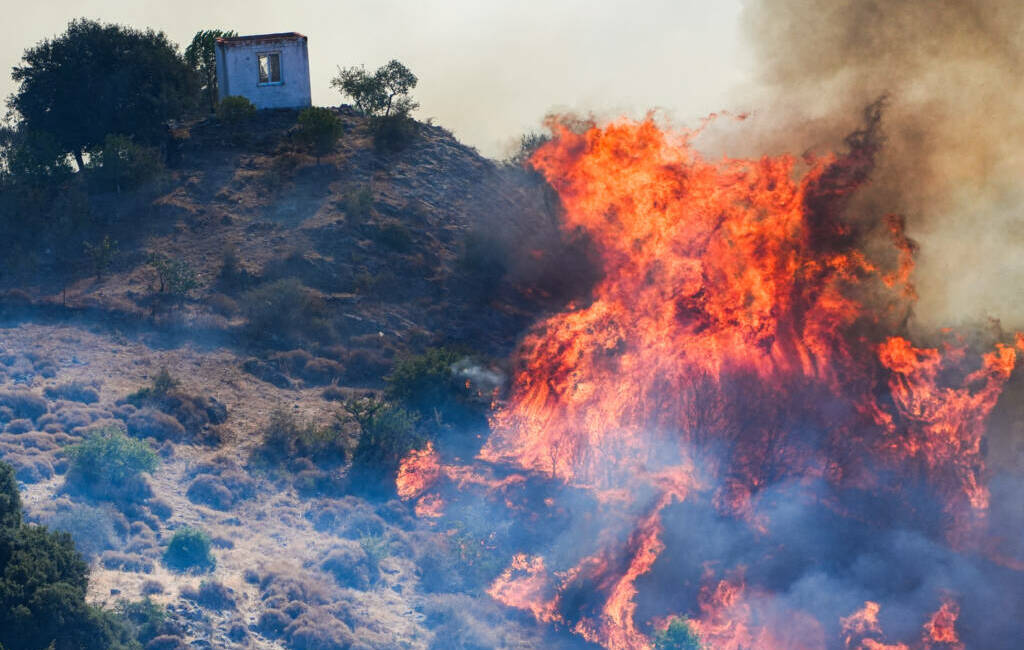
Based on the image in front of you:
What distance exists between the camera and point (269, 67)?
190ft

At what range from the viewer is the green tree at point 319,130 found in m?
54.8

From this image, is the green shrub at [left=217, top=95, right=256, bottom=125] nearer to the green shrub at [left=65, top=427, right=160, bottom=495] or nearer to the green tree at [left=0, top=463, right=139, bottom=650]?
the green shrub at [left=65, top=427, right=160, bottom=495]

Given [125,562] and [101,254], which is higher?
[101,254]

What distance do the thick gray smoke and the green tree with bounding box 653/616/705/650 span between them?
14.3m

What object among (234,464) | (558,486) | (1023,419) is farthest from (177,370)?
(1023,419)

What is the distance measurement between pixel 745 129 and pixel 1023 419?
498 inches

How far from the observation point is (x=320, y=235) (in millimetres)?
50781

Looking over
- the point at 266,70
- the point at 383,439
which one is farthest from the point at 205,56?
the point at 383,439

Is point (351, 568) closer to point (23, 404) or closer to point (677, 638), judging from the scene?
point (677, 638)

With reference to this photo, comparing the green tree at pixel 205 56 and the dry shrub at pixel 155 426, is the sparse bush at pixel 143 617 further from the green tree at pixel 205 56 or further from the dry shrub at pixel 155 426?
the green tree at pixel 205 56

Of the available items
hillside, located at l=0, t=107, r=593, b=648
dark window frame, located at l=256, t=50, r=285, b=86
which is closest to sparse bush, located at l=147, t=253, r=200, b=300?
hillside, located at l=0, t=107, r=593, b=648

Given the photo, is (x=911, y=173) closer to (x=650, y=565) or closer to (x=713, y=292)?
(x=713, y=292)

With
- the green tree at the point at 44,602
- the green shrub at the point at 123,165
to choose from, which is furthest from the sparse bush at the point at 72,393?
the green shrub at the point at 123,165

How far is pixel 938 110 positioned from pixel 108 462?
27.7 m
